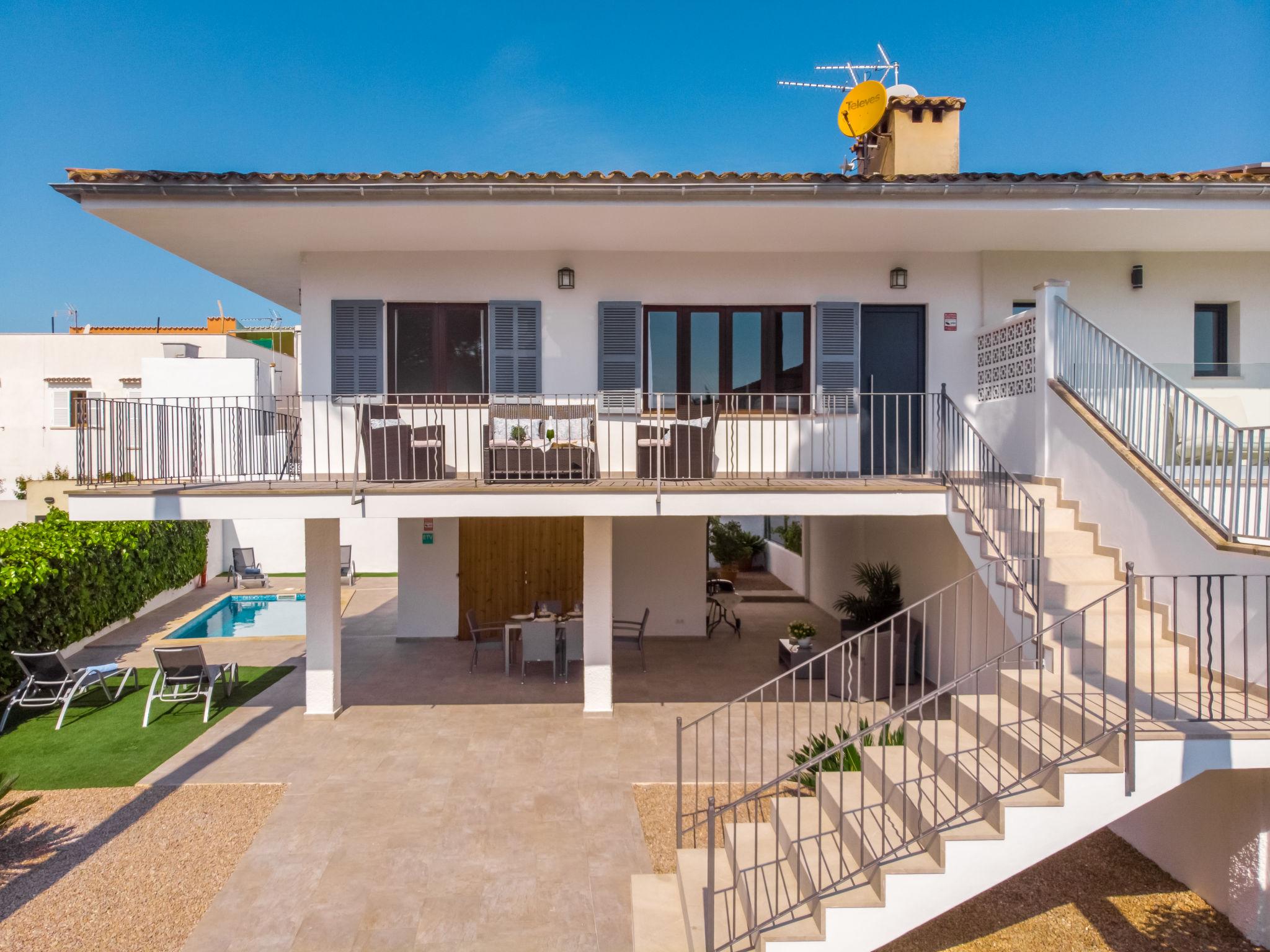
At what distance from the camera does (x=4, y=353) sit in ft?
84.2

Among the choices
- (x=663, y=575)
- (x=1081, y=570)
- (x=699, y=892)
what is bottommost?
(x=699, y=892)

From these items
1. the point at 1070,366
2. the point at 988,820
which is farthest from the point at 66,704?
the point at 1070,366

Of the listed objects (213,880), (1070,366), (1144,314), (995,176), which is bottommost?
(213,880)

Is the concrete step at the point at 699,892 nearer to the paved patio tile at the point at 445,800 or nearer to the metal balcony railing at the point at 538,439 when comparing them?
the paved patio tile at the point at 445,800

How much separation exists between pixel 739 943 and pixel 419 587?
9.62 meters

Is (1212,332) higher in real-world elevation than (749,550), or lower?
higher

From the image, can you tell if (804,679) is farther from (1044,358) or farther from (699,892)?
(699,892)

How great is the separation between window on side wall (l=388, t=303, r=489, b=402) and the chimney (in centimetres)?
556

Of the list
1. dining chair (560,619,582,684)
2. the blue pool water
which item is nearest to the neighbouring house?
dining chair (560,619,582,684)

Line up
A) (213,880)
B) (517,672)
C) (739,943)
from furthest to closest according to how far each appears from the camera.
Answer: (517,672), (213,880), (739,943)

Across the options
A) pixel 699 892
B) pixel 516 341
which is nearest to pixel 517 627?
Answer: pixel 516 341

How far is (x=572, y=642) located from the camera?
10.5 meters

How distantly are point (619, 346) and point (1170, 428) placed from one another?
5742 mm

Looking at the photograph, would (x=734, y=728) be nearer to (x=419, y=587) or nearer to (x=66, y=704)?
(x=419, y=587)
